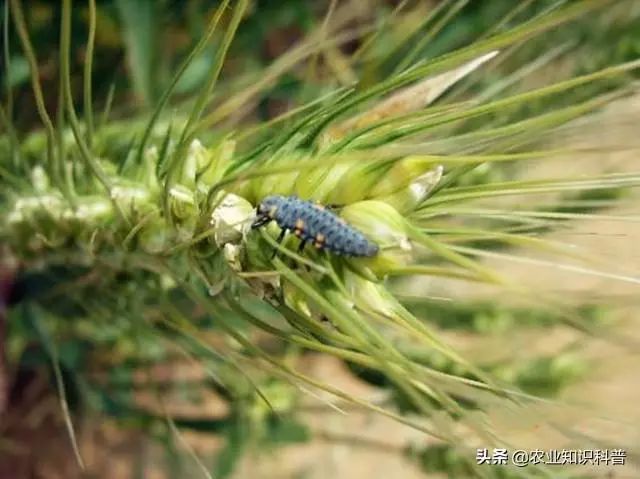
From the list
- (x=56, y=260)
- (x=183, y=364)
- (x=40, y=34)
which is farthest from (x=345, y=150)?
(x=183, y=364)

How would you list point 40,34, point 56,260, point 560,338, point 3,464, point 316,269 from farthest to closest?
point 560,338 → point 3,464 → point 40,34 → point 56,260 → point 316,269

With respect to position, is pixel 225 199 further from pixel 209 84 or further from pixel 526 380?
pixel 526 380

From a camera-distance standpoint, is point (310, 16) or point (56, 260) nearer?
point (56, 260)

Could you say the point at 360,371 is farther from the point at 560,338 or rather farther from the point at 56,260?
the point at 560,338

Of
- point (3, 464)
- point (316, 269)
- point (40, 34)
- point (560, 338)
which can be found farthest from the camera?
point (560, 338)

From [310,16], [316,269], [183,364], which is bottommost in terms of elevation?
[316,269]

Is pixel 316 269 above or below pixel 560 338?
below
